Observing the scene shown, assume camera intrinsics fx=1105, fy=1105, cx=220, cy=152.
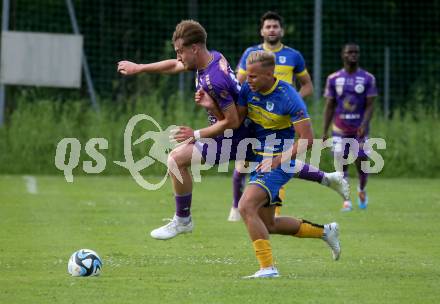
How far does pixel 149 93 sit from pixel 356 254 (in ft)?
42.7

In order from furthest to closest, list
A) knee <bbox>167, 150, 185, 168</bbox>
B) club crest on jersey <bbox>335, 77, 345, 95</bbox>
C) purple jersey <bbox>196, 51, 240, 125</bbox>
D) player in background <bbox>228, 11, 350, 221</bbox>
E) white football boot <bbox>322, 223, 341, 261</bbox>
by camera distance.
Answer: club crest on jersey <bbox>335, 77, 345, 95</bbox> → player in background <bbox>228, 11, 350, 221</bbox> → knee <bbox>167, 150, 185, 168</bbox> → white football boot <bbox>322, 223, 341, 261</bbox> → purple jersey <bbox>196, 51, 240, 125</bbox>

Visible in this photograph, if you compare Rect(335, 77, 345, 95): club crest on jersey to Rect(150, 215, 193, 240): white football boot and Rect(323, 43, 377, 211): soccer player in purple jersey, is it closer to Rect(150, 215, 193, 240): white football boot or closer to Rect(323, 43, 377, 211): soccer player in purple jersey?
Rect(323, 43, 377, 211): soccer player in purple jersey

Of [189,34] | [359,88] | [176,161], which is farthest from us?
[359,88]

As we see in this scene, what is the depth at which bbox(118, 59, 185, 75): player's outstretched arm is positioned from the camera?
33.0 ft

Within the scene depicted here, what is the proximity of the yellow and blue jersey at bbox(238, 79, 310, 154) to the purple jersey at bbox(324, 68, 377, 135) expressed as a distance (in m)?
7.23

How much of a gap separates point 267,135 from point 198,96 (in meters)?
0.65

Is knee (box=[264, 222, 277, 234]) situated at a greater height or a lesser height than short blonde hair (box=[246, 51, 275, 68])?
lesser

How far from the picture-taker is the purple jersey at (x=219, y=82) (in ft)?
29.6

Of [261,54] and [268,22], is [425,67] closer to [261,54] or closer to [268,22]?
[268,22]

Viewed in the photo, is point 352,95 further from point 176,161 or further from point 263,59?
point 263,59

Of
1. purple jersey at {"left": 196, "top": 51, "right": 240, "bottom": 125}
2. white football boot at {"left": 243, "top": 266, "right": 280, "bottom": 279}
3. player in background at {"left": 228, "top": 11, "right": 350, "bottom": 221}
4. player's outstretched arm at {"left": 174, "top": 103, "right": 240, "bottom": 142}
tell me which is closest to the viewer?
white football boot at {"left": 243, "top": 266, "right": 280, "bottom": 279}

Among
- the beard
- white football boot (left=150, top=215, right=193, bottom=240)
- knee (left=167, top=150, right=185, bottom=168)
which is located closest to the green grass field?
white football boot (left=150, top=215, right=193, bottom=240)

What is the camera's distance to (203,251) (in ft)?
33.8

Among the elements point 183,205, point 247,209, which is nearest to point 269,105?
point 247,209
